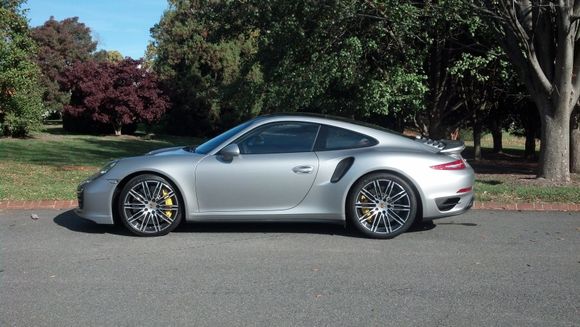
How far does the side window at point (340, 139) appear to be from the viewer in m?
6.74

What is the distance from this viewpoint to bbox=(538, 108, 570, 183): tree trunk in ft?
35.2

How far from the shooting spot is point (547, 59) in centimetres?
1134

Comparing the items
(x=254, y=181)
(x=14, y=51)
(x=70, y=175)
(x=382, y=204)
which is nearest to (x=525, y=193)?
(x=382, y=204)

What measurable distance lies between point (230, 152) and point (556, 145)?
695 centimetres

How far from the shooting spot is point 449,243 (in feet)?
21.0

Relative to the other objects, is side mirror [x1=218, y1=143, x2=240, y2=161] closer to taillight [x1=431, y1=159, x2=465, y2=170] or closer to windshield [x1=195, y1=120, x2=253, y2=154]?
windshield [x1=195, y1=120, x2=253, y2=154]

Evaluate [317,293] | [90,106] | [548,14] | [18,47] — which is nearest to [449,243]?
[317,293]

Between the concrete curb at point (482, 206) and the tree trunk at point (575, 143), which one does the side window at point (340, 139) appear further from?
the tree trunk at point (575, 143)

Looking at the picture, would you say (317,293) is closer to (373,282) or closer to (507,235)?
(373,282)


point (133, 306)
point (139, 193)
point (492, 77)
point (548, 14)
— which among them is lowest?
point (133, 306)

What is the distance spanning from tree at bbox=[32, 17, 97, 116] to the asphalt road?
3449 centimetres

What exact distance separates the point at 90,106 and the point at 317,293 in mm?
26658

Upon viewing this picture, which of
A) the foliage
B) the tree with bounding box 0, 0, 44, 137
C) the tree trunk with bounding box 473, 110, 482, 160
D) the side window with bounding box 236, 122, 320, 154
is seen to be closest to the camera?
the side window with bounding box 236, 122, 320, 154

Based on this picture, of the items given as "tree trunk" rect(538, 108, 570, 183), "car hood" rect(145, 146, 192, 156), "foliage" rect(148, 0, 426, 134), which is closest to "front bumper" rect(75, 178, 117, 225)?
"car hood" rect(145, 146, 192, 156)
